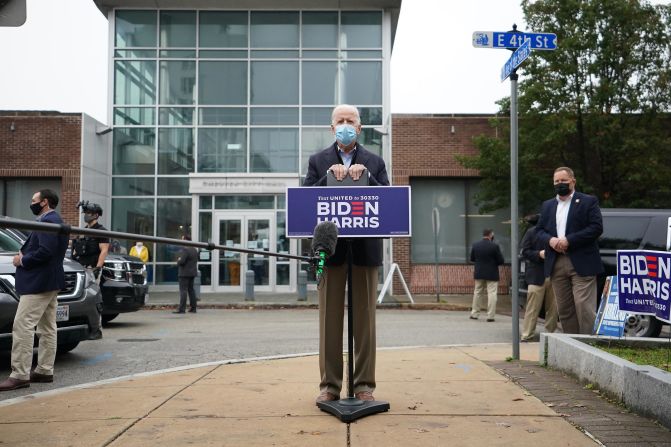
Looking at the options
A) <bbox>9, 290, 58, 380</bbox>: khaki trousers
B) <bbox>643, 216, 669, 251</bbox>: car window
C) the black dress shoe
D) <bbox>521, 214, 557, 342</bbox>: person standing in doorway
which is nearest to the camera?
the black dress shoe

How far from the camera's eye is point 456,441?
3.82 meters

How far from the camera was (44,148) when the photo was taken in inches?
856

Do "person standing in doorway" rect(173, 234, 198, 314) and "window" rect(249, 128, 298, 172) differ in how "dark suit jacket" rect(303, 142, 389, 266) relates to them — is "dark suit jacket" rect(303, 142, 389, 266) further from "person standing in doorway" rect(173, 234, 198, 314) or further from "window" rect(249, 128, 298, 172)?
"window" rect(249, 128, 298, 172)

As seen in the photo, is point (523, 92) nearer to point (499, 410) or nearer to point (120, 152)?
point (120, 152)

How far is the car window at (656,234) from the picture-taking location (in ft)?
33.7

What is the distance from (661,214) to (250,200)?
14534mm

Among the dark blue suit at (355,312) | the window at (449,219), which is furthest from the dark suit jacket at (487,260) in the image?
the dark blue suit at (355,312)

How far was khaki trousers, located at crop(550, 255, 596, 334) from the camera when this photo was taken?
6477 millimetres

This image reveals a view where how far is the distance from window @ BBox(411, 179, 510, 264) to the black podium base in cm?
1753

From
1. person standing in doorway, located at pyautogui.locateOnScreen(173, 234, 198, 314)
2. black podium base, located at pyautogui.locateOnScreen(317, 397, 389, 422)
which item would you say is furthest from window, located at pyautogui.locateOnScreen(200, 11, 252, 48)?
black podium base, located at pyautogui.locateOnScreen(317, 397, 389, 422)

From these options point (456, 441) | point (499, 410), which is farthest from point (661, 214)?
point (456, 441)

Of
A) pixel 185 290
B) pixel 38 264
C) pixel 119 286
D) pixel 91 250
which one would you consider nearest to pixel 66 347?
pixel 38 264

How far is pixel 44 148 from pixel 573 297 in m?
19.3

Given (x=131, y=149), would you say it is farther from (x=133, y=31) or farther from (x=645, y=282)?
(x=645, y=282)
